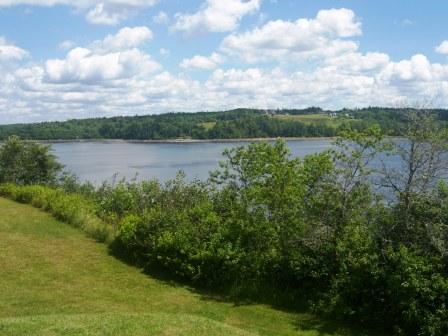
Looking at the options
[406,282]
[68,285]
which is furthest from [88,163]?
[406,282]

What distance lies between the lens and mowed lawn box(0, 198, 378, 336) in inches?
325

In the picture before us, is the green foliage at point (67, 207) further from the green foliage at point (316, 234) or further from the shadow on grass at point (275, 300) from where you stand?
the shadow on grass at point (275, 300)

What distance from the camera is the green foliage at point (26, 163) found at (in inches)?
1166

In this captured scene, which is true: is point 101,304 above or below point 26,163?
below

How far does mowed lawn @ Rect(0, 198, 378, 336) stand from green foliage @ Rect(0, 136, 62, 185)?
46.9 feet

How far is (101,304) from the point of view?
10.7 metres

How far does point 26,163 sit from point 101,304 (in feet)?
69.7

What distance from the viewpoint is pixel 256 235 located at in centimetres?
1241

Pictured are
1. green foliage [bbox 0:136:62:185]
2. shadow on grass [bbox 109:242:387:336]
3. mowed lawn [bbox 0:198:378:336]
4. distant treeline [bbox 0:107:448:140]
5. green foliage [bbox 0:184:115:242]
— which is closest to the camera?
mowed lawn [bbox 0:198:378:336]

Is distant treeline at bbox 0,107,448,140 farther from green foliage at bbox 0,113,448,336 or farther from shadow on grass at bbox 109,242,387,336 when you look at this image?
shadow on grass at bbox 109,242,387,336

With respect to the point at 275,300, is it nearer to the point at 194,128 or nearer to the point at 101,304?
the point at 101,304

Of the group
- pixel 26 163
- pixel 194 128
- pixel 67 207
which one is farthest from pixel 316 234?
pixel 194 128

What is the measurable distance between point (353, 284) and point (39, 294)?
6532 mm

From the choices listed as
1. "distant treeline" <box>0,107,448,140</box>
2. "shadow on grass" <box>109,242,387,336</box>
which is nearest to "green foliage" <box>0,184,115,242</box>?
"shadow on grass" <box>109,242,387,336</box>
